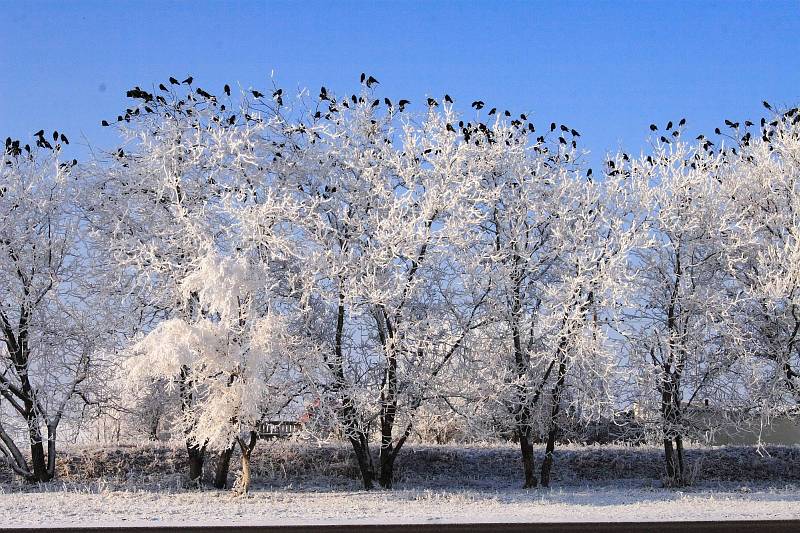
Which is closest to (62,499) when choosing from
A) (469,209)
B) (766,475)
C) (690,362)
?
(469,209)

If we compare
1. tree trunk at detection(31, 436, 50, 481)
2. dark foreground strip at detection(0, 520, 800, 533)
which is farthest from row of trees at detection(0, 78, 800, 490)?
dark foreground strip at detection(0, 520, 800, 533)

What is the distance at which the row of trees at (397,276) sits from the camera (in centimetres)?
1620

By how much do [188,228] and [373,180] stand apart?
3.75 meters

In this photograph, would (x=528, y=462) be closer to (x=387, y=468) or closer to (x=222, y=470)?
(x=387, y=468)

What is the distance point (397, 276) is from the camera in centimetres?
1588

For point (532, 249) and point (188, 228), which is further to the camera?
point (532, 249)

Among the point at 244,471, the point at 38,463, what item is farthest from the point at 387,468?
the point at 38,463

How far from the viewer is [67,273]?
57.9 feet

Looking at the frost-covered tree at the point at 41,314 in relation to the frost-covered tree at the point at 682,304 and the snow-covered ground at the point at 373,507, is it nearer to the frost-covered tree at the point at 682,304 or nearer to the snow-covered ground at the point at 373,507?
the snow-covered ground at the point at 373,507

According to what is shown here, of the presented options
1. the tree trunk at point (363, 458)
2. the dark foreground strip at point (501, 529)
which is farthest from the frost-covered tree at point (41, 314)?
the dark foreground strip at point (501, 529)

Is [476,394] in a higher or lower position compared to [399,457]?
higher

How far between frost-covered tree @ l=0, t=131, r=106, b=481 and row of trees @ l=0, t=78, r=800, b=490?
4cm

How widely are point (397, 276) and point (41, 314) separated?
7.27 meters

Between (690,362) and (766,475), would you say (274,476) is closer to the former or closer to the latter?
(690,362)
